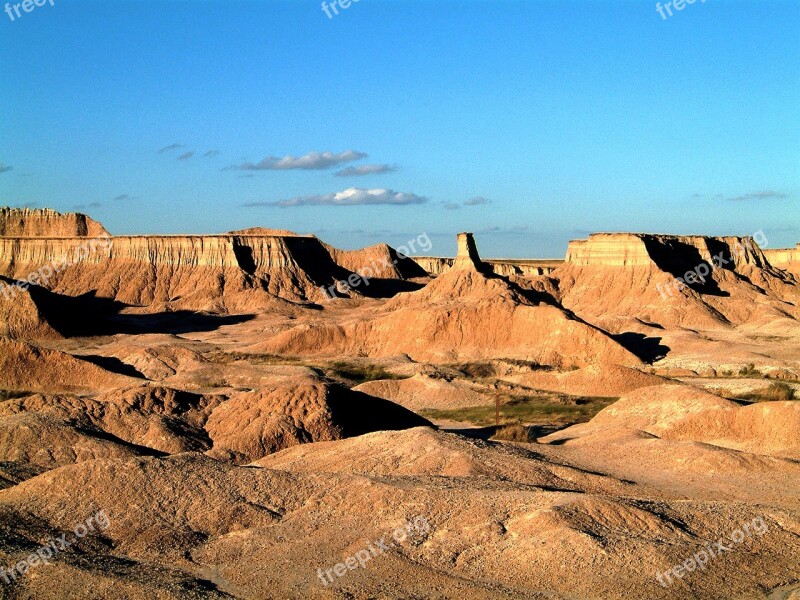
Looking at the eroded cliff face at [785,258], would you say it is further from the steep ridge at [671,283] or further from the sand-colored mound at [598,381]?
the sand-colored mound at [598,381]

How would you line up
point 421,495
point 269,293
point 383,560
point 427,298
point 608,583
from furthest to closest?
1. point 269,293
2. point 427,298
3. point 421,495
4. point 383,560
5. point 608,583

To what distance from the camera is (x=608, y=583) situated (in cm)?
1370

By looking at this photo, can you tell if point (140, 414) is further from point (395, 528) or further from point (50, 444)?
point (395, 528)

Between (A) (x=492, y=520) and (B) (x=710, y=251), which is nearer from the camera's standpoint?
(A) (x=492, y=520)

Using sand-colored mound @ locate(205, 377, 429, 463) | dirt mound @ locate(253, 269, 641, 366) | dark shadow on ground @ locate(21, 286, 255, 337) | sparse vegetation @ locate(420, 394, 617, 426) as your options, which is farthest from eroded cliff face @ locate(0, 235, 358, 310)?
sand-colored mound @ locate(205, 377, 429, 463)

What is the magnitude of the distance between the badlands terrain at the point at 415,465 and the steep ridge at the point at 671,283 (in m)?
9.99

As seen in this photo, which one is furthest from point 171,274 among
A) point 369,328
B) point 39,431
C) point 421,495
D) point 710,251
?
point 421,495

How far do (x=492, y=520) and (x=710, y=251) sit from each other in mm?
89313

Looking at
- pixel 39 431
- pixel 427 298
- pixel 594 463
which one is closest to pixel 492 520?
pixel 594 463

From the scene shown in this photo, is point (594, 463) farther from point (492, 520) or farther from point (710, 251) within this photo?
point (710, 251)

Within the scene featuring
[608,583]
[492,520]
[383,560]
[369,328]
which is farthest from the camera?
[369,328]

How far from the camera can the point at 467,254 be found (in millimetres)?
84562

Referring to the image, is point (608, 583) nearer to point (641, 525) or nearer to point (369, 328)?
point (641, 525)

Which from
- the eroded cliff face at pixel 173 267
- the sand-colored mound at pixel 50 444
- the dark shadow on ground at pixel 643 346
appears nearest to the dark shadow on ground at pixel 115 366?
the sand-colored mound at pixel 50 444
